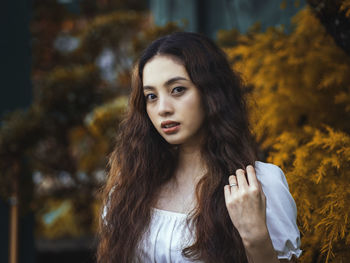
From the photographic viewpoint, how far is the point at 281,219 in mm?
1570

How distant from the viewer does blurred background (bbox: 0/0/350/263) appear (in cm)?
215

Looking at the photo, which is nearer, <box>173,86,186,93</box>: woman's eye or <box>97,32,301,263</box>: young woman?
<box>97,32,301,263</box>: young woman

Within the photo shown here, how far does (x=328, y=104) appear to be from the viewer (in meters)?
2.79

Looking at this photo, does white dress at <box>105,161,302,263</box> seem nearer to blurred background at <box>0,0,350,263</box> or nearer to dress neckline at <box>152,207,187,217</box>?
dress neckline at <box>152,207,187,217</box>

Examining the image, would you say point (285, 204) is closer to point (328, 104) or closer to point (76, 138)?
point (328, 104)

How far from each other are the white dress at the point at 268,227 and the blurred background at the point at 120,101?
0.35 meters

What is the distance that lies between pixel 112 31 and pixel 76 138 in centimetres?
186

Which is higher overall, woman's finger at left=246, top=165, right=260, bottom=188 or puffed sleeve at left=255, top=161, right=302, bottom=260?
woman's finger at left=246, top=165, right=260, bottom=188

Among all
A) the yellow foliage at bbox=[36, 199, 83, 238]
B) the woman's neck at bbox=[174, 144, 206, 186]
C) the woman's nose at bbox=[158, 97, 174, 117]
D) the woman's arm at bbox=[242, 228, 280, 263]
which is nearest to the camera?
the woman's arm at bbox=[242, 228, 280, 263]

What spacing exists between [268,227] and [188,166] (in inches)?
20.2

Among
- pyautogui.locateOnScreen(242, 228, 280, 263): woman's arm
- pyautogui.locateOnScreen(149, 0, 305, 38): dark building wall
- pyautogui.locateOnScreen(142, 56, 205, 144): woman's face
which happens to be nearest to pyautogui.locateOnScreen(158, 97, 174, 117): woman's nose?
pyautogui.locateOnScreen(142, 56, 205, 144): woman's face

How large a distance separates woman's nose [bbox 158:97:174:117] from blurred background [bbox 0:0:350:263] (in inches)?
31.0

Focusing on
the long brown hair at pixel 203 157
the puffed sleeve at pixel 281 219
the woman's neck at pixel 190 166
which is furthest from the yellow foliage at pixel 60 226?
the puffed sleeve at pixel 281 219

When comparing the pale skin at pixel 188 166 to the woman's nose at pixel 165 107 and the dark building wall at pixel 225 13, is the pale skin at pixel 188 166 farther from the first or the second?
the dark building wall at pixel 225 13
